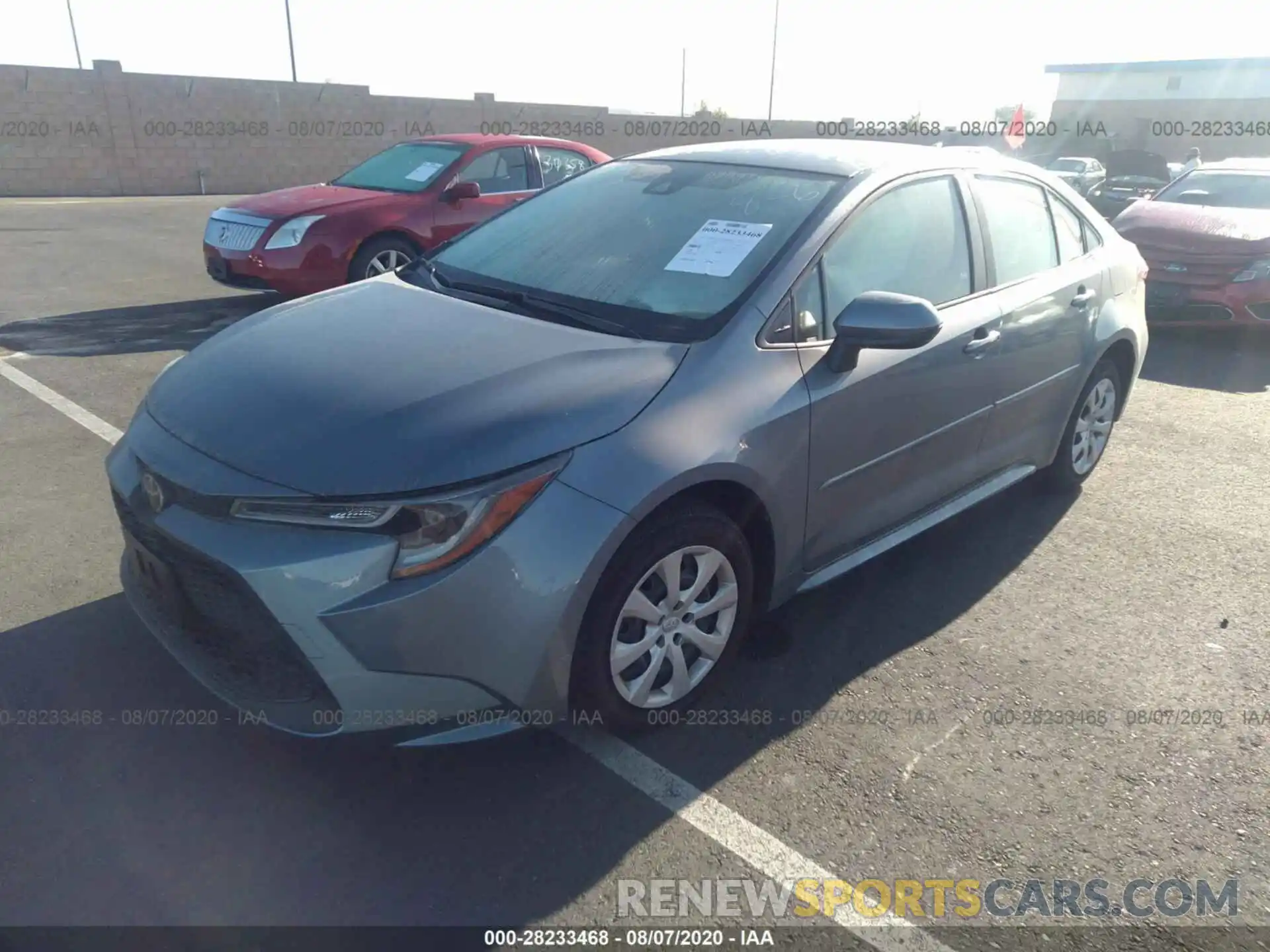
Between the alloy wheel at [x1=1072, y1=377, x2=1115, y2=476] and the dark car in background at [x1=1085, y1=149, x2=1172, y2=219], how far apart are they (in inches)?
500

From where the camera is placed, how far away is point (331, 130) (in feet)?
92.3

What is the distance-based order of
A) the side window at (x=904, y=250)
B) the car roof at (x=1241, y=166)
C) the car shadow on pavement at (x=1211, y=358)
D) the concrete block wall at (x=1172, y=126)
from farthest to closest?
the concrete block wall at (x=1172, y=126) → the car roof at (x=1241, y=166) → the car shadow on pavement at (x=1211, y=358) → the side window at (x=904, y=250)

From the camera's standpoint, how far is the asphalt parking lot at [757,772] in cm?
238

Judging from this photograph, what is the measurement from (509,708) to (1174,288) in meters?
7.75

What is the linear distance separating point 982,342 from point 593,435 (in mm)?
1843

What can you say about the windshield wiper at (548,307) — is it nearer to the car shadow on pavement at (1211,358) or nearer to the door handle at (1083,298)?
the door handle at (1083,298)

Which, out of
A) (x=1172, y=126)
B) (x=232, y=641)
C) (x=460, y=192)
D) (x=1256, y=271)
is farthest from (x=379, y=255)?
(x=1172, y=126)

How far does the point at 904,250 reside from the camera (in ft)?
11.6

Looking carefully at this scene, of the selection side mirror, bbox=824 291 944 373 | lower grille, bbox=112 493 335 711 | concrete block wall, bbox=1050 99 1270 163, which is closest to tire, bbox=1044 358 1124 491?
side mirror, bbox=824 291 944 373

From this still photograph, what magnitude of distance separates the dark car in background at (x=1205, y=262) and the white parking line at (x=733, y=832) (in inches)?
285

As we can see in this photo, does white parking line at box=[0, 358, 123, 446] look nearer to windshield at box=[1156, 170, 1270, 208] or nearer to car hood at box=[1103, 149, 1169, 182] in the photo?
windshield at box=[1156, 170, 1270, 208]

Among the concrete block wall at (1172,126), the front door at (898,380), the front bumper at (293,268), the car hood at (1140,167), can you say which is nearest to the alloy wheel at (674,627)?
the front door at (898,380)

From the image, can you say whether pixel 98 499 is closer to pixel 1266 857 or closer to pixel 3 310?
pixel 1266 857

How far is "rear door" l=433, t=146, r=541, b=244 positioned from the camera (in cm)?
840
